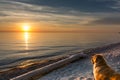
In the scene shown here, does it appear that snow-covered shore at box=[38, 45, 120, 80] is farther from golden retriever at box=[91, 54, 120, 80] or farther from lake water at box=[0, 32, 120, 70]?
lake water at box=[0, 32, 120, 70]

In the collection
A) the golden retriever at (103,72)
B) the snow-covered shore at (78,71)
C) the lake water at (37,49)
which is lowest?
the lake water at (37,49)

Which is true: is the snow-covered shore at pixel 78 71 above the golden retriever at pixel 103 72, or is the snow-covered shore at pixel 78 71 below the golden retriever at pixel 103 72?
below

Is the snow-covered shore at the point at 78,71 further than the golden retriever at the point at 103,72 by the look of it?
Yes

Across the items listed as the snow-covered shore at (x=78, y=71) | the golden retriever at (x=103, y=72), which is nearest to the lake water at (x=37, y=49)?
the snow-covered shore at (x=78, y=71)

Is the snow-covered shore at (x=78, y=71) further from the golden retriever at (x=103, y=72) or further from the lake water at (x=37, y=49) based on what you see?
the lake water at (x=37, y=49)

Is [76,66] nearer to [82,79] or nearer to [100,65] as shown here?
[82,79]

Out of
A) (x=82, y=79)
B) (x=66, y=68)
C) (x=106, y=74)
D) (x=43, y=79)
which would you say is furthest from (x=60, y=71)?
(x=106, y=74)

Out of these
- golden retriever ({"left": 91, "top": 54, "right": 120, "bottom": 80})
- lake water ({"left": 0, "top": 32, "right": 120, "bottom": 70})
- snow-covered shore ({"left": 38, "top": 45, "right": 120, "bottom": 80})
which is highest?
golden retriever ({"left": 91, "top": 54, "right": 120, "bottom": 80})

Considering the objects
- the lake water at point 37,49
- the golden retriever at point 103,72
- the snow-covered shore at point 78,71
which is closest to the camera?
the golden retriever at point 103,72

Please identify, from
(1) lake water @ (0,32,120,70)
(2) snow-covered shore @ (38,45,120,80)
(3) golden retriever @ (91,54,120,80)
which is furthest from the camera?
(1) lake water @ (0,32,120,70)

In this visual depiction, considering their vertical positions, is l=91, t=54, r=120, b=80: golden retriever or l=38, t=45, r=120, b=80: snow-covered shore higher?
l=91, t=54, r=120, b=80: golden retriever

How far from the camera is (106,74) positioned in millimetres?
8945

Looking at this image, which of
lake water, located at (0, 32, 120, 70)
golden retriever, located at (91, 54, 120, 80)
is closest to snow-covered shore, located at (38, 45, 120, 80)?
golden retriever, located at (91, 54, 120, 80)

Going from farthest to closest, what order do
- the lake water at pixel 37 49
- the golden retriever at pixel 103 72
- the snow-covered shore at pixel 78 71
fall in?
the lake water at pixel 37 49
the snow-covered shore at pixel 78 71
the golden retriever at pixel 103 72
